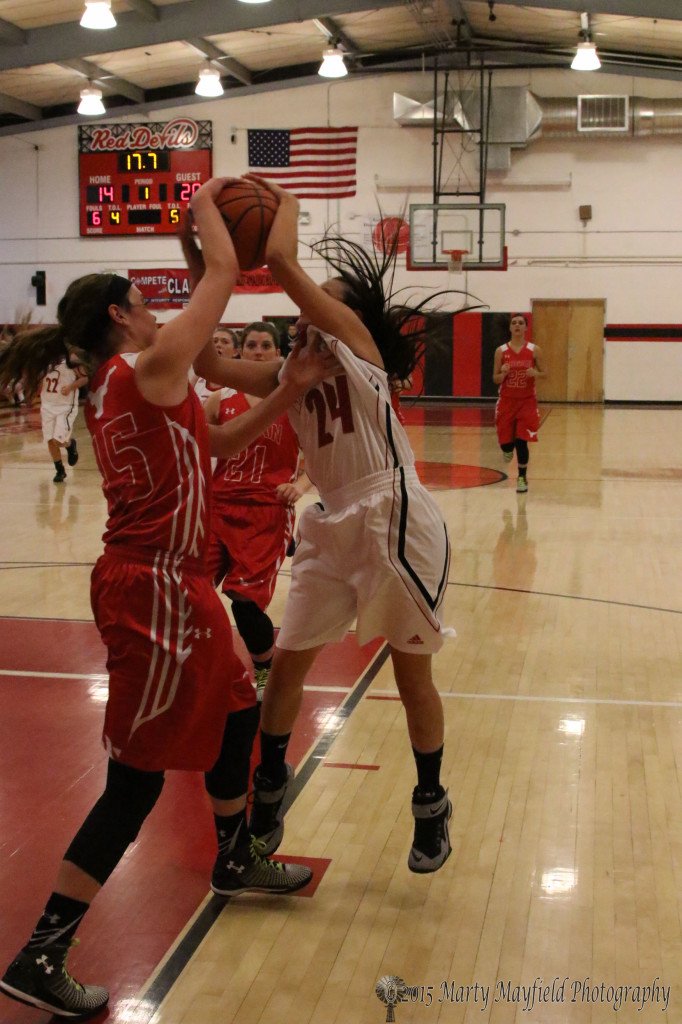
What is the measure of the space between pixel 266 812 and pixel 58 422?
27.7ft

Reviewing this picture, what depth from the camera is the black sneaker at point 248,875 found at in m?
2.74

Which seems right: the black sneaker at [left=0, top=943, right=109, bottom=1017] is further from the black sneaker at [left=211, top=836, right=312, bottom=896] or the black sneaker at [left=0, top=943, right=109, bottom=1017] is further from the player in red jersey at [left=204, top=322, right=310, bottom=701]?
the player in red jersey at [left=204, top=322, right=310, bottom=701]

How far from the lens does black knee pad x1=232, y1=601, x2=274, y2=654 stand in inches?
168

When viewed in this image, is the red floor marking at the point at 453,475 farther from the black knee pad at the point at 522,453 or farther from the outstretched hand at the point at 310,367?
the outstretched hand at the point at 310,367

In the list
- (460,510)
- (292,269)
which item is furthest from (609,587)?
(292,269)

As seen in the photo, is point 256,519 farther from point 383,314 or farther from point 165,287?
point 165,287

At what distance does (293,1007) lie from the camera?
2291 millimetres

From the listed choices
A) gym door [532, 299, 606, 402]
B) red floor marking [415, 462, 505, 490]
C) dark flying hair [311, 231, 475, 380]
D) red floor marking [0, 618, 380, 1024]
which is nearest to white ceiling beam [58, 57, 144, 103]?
gym door [532, 299, 606, 402]

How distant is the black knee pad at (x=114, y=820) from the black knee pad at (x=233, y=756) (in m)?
0.21

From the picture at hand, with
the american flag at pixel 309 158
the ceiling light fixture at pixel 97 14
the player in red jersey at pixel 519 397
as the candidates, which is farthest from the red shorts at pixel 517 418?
the american flag at pixel 309 158

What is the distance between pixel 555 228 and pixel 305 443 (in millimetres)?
19176

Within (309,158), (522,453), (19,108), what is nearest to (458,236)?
(309,158)

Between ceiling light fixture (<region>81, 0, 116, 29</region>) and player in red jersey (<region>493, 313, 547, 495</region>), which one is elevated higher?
ceiling light fixture (<region>81, 0, 116, 29</region>)

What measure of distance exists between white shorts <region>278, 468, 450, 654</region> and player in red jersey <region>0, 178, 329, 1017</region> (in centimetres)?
44
